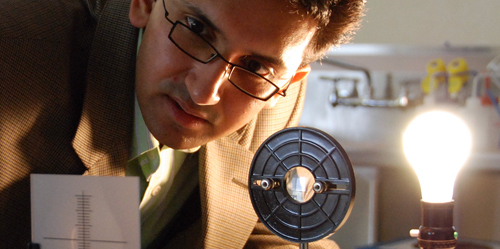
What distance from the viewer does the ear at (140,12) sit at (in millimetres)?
920

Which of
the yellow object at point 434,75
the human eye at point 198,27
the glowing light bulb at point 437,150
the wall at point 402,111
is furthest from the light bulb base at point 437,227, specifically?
the yellow object at point 434,75

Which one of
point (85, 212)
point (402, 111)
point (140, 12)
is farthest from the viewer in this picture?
point (402, 111)

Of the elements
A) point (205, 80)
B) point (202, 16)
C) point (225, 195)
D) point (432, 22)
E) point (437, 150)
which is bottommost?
point (225, 195)

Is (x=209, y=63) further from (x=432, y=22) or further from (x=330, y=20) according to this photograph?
(x=432, y=22)

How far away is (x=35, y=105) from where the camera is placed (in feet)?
2.68

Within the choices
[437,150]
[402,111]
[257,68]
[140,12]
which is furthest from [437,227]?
[402,111]

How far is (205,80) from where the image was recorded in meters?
0.80

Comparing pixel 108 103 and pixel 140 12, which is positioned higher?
pixel 140 12

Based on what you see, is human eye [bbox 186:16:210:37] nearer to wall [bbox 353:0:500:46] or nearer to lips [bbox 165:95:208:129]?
lips [bbox 165:95:208:129]

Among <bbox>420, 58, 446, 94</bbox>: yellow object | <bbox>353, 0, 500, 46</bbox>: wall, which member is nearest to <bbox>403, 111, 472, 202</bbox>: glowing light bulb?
<bbox>420, 58, 446, 94</bbox>: yellow object

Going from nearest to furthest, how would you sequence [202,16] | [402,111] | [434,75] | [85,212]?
[85,212]
[202,16]
[434,75]
[402,111]

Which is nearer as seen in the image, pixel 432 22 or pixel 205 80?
pixel 205 80

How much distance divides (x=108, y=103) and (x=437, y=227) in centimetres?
56

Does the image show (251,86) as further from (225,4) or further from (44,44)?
(44,44)
